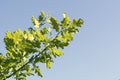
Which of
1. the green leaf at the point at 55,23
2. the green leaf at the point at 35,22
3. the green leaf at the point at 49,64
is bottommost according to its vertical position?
the green leaf at the point at 49,64

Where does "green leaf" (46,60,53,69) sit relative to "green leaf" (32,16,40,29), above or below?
below

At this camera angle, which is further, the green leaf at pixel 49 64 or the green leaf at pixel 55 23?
the green leaf at pixel 49 64

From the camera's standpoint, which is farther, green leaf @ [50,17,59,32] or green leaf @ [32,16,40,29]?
A: green leaf @ [32,16,40,29]

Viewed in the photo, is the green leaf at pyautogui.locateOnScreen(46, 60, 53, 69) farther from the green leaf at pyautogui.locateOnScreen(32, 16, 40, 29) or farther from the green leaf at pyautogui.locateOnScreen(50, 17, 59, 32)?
the green leaf at pyautogui.locateOnScreen(32, 16, 40, 29)

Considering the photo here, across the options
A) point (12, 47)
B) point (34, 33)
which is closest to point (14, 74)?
point (12, 47)

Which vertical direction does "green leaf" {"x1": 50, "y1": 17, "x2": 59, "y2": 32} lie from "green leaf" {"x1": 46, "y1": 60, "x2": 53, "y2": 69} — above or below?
above

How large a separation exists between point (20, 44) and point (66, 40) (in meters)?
1.20

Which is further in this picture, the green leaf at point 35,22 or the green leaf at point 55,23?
the green leaf at point 35,22

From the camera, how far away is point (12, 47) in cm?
685

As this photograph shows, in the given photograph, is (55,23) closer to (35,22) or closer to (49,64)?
(35,22)

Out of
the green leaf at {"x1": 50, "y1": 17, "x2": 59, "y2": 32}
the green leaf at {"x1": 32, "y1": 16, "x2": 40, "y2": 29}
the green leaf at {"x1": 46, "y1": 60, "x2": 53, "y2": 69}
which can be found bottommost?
the green leaf at {"x1": 46, "y1": 60, "x2": 53, "y2": 69}

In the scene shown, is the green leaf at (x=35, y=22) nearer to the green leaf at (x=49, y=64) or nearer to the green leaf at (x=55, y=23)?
the green leaf at (x=55, y=23)

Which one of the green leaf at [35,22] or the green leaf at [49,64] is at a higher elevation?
the green leaf at [35,22]

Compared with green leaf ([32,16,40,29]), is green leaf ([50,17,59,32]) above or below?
below
